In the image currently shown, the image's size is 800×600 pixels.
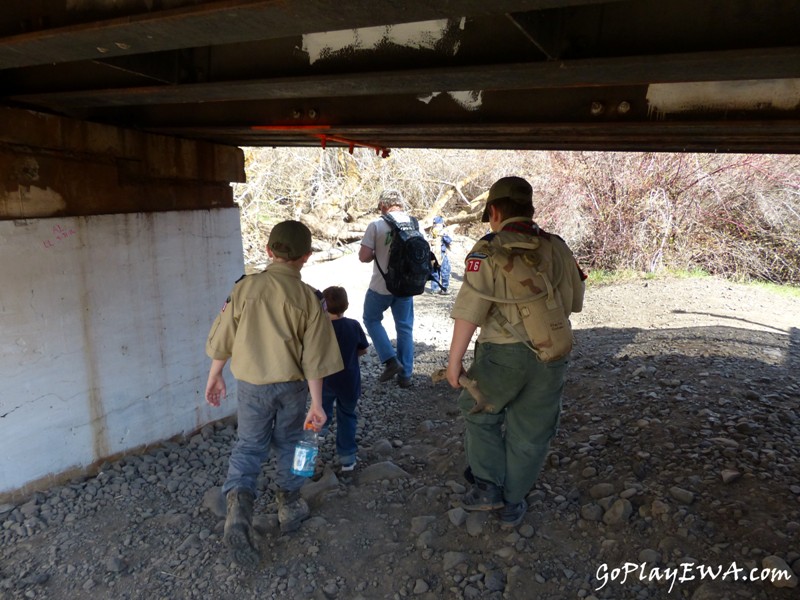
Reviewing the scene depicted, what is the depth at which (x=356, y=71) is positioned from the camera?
117 inches

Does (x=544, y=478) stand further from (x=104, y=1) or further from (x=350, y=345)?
(x=104, y=1)

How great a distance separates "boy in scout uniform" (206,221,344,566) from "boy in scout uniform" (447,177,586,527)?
839 millimetres

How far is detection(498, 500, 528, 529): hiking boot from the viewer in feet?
11.3

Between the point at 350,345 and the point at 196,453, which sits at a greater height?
the point at 350,345

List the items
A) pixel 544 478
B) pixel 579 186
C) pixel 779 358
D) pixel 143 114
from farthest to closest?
pixel 579 186
pixel 779 358
pixel 143 114
pixel 544 478

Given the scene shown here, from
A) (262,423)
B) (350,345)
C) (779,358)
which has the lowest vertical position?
(779,358)

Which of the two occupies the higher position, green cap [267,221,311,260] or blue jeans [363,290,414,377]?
green cap [267,221,311,260]

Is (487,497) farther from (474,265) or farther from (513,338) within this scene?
(474,265)

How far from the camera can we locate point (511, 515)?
3439 millimetres

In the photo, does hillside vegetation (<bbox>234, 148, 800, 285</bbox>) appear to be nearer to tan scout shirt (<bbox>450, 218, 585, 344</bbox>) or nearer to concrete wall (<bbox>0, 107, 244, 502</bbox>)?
concrete wall (<bbox>0, 107, 244, 502</bbox>)

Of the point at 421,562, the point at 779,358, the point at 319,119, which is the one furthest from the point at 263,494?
the point at 779,358

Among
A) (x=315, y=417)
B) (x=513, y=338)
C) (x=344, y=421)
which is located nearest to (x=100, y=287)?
Answer: (x=344, y=421)

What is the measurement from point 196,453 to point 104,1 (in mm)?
3660

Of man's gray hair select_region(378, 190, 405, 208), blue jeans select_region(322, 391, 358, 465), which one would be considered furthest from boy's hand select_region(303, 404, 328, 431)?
man's gray hair select_region(378, 190, 405, 208)
